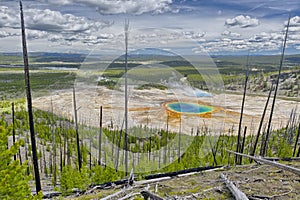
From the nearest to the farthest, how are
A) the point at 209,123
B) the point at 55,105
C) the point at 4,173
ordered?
the point at 4,173 → the point at 209,123 → the point at 55,105

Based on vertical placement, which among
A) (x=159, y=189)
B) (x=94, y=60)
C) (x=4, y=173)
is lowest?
(x=159, y=189)

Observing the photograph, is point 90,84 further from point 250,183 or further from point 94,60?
point 250,183

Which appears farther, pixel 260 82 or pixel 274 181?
pixel 260 82

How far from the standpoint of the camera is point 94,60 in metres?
10.4

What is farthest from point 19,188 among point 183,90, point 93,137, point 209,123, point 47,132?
point 209,123

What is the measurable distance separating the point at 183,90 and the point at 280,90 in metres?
63.7

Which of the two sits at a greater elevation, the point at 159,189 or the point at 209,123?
the point at 159,189

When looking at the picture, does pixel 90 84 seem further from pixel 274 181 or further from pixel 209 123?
pixel 209 123

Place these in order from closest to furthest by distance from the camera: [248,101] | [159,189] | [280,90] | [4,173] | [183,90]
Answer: [4,173] < [159,189] < [183,90] < [248,101] < [280,90]

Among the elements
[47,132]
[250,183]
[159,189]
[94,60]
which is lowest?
[47,132]

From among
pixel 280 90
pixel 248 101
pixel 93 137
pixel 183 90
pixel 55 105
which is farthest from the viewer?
pixel 280 90

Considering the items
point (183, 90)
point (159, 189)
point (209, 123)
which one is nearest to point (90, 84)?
point (183, 90)

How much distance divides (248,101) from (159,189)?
186ft

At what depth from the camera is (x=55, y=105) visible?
48.9 metres
